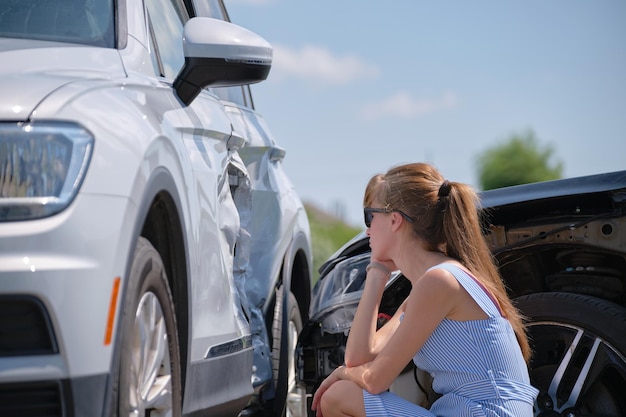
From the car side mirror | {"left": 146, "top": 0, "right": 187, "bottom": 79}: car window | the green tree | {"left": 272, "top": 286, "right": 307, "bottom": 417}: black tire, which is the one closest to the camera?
the car side mirror

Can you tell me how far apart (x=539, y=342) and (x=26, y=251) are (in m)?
2.30

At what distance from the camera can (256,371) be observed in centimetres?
449

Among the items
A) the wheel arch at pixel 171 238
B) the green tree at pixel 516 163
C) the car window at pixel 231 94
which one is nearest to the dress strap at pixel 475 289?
the wheel arch at pixel 171 238

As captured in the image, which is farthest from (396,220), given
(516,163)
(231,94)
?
(516,163)

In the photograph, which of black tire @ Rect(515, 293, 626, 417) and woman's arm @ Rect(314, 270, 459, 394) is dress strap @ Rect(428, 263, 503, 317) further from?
black tire @ Rect(515, 293, 626, 417)

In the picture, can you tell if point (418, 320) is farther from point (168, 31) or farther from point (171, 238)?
point (168, 31)

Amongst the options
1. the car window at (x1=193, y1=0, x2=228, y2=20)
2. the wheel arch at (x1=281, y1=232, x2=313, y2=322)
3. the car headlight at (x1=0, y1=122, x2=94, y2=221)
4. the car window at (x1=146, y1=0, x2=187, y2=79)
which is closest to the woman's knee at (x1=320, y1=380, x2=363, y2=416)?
the car window at (x1=146, y1=0, x2=187, y2=79)

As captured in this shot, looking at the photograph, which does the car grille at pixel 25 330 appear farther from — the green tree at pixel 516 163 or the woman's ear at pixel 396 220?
the green tree at pixel 516 163

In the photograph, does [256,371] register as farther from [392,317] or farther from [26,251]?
[26,251]

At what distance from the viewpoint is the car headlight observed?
7.80 ft

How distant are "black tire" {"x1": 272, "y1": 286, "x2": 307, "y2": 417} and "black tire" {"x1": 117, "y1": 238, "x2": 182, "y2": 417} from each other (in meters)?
1.68

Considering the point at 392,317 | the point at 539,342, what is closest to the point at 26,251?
the point at 392,317

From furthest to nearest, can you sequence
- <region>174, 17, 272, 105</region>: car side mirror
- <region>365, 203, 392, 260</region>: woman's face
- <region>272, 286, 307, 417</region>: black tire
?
<region>272, 286, 307, 417</region>: black tire → <region>365, 203, 392, 260</region>: woman's face → <region>174, 17, 272, 105</region>: car side mirror

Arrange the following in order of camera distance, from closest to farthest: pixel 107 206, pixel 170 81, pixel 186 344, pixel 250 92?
pixel 107 206, pixel 186 344, pixel 170 81, pixel 250 92
